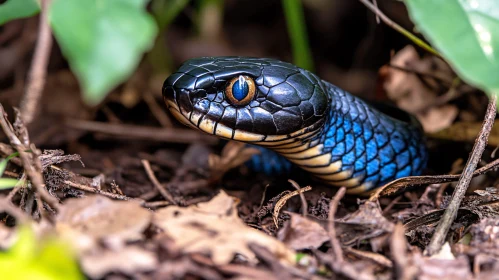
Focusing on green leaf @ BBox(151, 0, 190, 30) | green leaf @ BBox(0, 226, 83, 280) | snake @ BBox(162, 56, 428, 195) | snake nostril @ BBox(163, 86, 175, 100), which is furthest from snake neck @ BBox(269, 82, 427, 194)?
green leaf @ BBox(151, 0, 190, 30)

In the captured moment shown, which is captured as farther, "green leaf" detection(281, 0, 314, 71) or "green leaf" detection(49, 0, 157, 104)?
"green leaf" detection(281, 0, 314, 71)

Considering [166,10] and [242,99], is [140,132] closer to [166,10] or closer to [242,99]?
[166,10]

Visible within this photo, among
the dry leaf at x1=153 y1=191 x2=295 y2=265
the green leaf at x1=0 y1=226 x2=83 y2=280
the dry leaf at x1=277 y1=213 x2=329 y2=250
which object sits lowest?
the dry leaf at x1=277 y1=213 x2=329 y2=250

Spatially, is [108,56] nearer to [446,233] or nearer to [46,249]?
[46,249]

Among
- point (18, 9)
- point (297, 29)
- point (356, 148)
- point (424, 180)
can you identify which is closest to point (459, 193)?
point (424, 180)

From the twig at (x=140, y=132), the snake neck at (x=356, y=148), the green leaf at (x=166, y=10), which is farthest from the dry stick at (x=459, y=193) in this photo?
the green leaf at (x=166, y=10)

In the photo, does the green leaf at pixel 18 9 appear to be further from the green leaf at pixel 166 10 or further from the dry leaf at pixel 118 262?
the green leaf at pixel 166 10

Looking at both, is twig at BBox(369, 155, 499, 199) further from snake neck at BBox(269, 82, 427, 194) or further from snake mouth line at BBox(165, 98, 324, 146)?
snake mouth line at BBox(165, 98, 324, 146)
